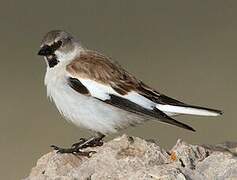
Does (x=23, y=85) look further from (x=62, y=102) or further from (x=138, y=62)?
(x=62, y=102)

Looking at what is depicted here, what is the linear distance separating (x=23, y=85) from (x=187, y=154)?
5.78 m

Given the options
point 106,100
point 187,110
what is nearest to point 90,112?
point 106,100

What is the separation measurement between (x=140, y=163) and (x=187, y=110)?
1256 millimetres

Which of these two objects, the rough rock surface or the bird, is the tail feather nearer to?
the bird

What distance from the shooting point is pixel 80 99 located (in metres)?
6.27

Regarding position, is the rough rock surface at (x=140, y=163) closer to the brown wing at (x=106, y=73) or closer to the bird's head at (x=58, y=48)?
the brown wing at (x=106, y=73)

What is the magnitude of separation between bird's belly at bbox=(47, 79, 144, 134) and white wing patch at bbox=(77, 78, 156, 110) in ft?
0.21

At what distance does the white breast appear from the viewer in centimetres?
620

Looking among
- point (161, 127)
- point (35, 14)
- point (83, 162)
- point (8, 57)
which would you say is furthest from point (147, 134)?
point (83, 162)

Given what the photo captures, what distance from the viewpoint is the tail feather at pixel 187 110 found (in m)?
6.06

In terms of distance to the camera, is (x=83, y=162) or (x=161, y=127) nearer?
(x=83, y=162)

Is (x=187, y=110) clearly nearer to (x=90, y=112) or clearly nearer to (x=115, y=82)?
(x=115, y=82)

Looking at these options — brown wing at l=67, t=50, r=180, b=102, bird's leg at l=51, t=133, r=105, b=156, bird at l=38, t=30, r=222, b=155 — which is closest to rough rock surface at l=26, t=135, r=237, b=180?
bird's leg at l=51, t=133, r=105, b=156

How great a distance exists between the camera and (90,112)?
20.4 ft
